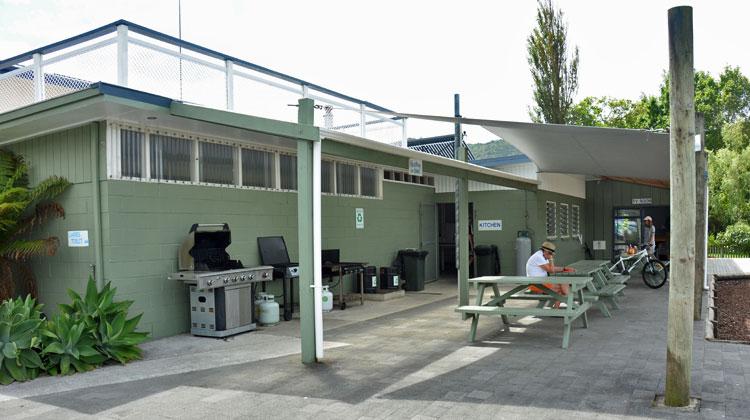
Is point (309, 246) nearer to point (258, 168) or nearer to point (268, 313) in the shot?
point (268, 313)

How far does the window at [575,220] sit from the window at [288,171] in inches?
480

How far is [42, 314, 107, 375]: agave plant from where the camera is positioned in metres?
6.05

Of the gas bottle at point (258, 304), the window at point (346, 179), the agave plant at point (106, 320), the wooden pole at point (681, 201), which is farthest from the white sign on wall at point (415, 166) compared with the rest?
the wooden pole at point (681, 201)

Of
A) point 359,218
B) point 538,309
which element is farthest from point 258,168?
point 538,309

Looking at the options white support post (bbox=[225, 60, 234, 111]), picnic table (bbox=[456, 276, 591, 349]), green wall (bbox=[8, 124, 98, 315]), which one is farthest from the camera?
white support post (bbox=[225, 60, 234, 111])

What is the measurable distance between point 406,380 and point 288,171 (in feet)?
19.4

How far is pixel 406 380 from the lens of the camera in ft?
18.1

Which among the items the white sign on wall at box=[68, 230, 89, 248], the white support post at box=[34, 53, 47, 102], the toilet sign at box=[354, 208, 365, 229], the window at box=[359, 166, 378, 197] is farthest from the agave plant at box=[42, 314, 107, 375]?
the window at box=[359, 166, 378, 197]

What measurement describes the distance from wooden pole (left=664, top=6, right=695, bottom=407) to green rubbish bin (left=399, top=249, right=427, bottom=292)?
29.3ft

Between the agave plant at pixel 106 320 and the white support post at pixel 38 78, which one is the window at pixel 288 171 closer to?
the white support post at pixel 38 78

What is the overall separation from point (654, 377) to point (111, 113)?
6.64 metres

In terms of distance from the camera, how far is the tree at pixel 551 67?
26.0 metres

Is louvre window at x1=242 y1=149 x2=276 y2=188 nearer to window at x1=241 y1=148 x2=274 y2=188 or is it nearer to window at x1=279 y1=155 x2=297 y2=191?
window at x1=241 y1=148 x2=274 y2=188

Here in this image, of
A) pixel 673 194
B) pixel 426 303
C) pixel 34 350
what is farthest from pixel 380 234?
pixel 673 194
